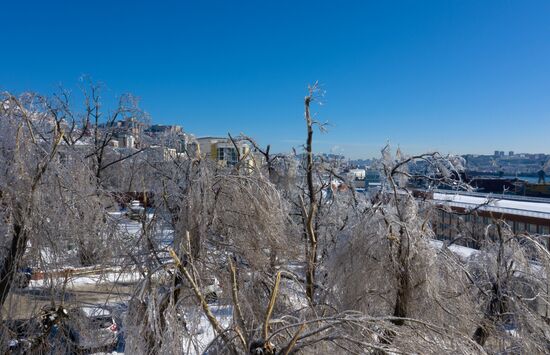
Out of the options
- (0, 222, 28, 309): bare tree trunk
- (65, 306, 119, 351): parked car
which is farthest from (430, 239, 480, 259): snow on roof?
(0, 222, 28, 309): bare tree trunk

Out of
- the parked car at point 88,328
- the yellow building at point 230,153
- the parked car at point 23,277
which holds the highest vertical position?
the yellow building at point 230,153

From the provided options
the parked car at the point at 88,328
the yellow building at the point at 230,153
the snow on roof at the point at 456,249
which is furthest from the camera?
the yellow building at the point at 230,153

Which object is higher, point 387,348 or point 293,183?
point 293,183

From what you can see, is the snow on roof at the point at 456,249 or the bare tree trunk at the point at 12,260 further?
the snow on roof at the point at 456,249

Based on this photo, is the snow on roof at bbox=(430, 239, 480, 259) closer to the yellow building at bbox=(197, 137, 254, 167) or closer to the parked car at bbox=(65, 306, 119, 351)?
the yellow building at bbox=(197, 137, 254, 167)

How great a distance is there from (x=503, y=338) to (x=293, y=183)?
5.32 metres

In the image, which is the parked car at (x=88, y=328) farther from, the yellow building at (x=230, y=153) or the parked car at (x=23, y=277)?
the yellow building at (x=230, y=153)

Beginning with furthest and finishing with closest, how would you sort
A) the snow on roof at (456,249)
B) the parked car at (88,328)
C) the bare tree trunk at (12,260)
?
the snow on roof at (456,249) < the parked car at (88,328) < the bare tree trunk at (12,260)

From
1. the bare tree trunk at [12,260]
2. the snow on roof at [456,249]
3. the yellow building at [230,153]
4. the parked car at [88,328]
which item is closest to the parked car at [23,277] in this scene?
the bare tree trunk at [12,260]

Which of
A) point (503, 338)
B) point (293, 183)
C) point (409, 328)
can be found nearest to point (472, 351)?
point (409, 328)

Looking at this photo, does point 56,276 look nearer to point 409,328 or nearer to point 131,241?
point 131,241

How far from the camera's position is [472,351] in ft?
10.3

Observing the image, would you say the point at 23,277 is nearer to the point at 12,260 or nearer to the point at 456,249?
the point at 12,260

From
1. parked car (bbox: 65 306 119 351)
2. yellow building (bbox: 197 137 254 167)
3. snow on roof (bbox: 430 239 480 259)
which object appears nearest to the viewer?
parked car (bbox: 65 306 119 351)
